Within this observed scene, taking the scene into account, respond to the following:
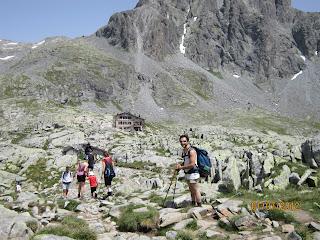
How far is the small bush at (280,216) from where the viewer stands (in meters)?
13.3

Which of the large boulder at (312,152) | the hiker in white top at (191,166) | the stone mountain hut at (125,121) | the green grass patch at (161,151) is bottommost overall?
the green grass patch at (161,151)

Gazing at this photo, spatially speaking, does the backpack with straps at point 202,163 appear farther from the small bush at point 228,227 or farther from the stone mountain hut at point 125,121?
the stone mountain hut at point 125,121

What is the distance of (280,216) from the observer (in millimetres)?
13484

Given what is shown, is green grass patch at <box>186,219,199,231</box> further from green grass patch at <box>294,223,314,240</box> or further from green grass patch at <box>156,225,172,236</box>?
green grass patch at <box>294,223,314,240</box>

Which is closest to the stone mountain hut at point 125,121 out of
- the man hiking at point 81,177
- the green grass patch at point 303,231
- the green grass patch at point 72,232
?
the man hiking at point 81,177

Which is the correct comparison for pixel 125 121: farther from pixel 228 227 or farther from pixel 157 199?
pixel 228 227

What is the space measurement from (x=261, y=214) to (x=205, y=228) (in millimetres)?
2089

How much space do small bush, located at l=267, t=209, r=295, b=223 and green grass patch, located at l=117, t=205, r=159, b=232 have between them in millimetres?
3838

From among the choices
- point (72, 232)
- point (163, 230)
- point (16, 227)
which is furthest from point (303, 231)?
point (16, 227)

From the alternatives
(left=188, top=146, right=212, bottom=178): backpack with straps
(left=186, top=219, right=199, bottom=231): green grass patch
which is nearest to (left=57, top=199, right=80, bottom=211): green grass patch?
(left=188, top=146, right=212, bottom=178): backpack with straps
